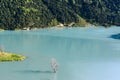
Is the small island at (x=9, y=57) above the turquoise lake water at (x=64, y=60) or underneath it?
above

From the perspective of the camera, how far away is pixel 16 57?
132625mm

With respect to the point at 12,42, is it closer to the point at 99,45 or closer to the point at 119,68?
the point at 99,45

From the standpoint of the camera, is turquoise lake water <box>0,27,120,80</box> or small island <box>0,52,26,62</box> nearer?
turquoise lake water <box>0,27,120,80</box>

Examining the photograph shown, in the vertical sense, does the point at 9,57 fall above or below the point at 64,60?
above

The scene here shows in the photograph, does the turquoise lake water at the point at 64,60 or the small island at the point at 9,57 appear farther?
the small island at the point at 9,57

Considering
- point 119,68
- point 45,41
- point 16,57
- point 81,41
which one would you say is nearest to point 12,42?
point 45,41

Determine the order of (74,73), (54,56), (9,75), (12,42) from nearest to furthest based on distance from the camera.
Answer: (9,75) → (74,73) → (54,56) → (12,42)

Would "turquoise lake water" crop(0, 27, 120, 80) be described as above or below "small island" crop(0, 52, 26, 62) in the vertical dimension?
below

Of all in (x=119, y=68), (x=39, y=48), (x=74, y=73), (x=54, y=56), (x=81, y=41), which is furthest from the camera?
(x=81, y=41)

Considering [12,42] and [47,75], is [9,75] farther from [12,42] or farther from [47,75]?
[12,42]

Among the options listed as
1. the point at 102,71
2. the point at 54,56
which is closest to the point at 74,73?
the point at 102,71

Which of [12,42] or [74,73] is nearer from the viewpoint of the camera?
[74,73]

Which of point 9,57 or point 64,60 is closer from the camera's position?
point 9,57

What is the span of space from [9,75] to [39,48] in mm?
59950
